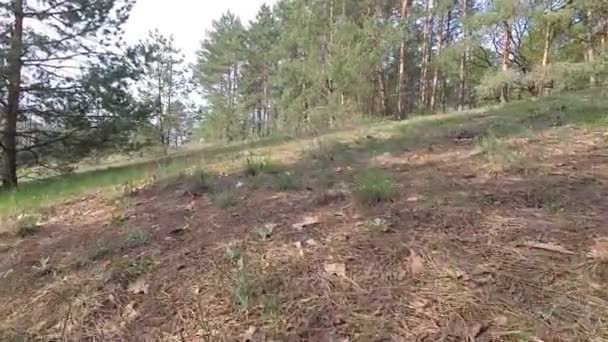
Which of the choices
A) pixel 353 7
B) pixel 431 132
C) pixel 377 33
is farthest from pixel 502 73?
pixel 431 132

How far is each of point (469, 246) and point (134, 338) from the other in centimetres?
160

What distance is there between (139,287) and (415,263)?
138 cm

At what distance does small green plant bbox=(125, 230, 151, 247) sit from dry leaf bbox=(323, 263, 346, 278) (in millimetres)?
1246

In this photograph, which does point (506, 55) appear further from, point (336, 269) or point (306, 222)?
point (336, 269)

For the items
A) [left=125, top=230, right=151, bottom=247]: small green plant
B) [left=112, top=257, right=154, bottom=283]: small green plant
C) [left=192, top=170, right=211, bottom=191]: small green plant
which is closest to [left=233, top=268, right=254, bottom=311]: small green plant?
[left=112, top=257, right=154, bottom=283]: small green plant

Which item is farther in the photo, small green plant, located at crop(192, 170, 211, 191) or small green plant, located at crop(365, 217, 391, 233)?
small green plant, located at crop(192, 170, 211, 191)

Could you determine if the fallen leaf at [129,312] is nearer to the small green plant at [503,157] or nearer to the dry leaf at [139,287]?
the dry leaf at [139,287]

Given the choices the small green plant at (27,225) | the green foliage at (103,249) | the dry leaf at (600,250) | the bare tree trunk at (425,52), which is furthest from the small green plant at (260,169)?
the bare tree trunk at (425,52)

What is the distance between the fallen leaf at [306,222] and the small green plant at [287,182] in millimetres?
783

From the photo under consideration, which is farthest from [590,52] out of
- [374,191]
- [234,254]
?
[234,254]

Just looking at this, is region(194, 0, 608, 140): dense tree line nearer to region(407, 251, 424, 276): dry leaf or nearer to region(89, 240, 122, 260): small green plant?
region(89, 240, 122, 260): small green plant

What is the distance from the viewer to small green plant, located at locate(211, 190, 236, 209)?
3153mm

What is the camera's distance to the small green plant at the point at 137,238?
101 inches

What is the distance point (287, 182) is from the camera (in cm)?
355
